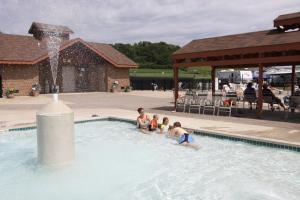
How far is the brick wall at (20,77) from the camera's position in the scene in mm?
25547

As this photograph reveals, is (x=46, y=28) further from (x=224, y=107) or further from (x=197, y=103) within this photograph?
(x=224, y=107)

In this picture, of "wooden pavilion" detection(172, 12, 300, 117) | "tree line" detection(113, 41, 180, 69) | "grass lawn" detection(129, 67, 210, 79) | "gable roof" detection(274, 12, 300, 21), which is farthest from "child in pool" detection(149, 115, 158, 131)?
"tree line" detection(113, 41, 180, 69)

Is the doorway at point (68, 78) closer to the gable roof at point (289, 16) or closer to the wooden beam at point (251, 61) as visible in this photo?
the wooden beam at point (251, 61)

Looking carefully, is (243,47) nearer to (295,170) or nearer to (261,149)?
(261,149)

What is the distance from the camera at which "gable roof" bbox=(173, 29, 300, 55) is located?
42.2ft

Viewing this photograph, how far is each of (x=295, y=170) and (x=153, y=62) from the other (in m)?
70.9

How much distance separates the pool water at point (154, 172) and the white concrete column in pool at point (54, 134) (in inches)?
10.1

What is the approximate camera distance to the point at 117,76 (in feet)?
107

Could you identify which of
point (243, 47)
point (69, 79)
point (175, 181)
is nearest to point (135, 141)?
point (175, 181)

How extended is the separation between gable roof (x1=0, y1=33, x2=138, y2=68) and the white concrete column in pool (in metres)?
19.2

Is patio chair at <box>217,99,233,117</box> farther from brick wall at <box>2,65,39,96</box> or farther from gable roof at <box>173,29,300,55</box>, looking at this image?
brick wall at <box>2,65,39,96</box>

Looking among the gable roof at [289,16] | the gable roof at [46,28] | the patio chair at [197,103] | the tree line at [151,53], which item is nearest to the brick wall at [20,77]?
the gable roof at [46,28]

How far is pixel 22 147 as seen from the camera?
10.2m

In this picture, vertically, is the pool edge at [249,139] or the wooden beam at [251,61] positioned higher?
the wooden beam at [251,61]
